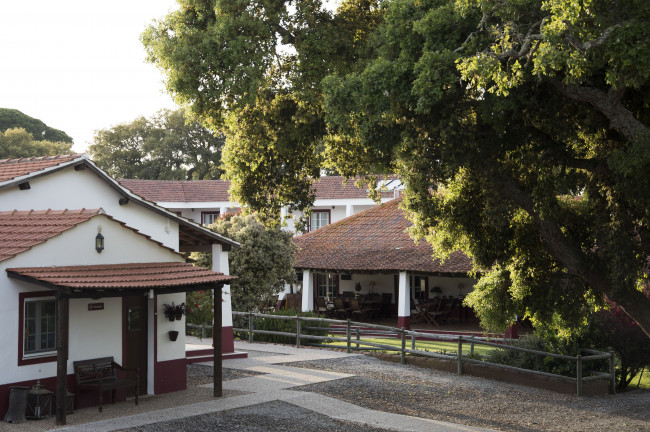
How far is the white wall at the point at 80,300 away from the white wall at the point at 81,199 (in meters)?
1.74

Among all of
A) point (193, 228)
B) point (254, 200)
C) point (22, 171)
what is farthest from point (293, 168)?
point (22, 171)

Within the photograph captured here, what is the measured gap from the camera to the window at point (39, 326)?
12.8 meters

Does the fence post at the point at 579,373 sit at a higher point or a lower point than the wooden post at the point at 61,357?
lower

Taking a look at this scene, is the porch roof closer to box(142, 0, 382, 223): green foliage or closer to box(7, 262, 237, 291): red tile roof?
box(7, 262, 237, 291): red tile roof

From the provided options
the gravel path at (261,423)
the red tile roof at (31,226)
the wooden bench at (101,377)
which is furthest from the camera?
the wooden bench at (101,377)

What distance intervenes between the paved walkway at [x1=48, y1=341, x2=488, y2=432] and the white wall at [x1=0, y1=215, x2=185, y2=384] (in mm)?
1654

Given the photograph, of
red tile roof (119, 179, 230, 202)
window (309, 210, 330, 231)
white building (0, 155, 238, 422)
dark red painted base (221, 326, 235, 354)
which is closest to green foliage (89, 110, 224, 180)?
red tile roof (119, 179, 230, 202)

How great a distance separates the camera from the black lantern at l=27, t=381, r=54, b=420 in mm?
12453

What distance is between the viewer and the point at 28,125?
64688 millimetres

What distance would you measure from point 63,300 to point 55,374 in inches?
66.4

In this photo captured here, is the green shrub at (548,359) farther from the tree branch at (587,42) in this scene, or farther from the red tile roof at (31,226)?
the red tile roof at (31,226)

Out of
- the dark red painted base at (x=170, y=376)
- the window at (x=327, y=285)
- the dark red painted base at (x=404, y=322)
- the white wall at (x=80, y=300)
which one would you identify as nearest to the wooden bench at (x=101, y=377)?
the white wall at (x=80, y=300)

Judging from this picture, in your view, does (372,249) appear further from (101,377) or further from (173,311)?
(101,377)

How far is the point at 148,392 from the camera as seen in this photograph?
15.1 meters
